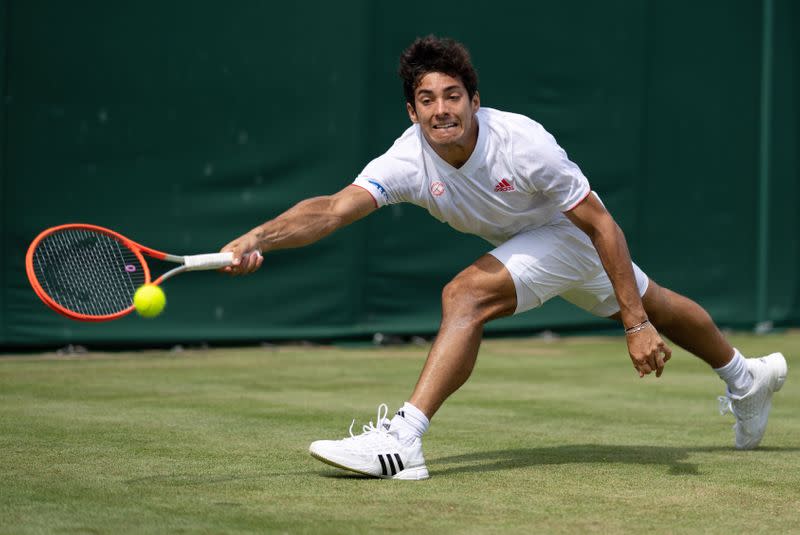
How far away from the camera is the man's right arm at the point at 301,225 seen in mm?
3787

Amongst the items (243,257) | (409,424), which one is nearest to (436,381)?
(409,424)

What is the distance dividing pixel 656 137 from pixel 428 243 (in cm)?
202

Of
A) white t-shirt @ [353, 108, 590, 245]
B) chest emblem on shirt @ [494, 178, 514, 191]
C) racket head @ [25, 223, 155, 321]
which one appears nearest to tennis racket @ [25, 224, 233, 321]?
racket head @ [25, 223, 155, 321]

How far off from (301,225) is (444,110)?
57 centimetres

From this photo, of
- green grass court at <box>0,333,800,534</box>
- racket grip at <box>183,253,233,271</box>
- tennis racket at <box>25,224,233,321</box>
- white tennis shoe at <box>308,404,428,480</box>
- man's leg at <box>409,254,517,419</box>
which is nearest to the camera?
green grass court at <box>0,333,800,534</box>

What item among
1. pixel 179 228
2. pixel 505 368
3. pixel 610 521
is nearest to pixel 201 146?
pixel 179 228

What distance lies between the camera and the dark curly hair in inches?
165

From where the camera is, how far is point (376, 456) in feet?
13.0

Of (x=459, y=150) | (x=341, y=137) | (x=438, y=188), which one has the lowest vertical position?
(x=341, y=137)

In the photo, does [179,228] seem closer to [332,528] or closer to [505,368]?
[505,368]

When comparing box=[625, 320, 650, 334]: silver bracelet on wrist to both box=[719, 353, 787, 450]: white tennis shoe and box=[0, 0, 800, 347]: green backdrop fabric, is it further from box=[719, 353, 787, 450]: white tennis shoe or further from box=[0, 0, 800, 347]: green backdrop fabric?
box=[0, 0, 800, 347]: green backdrop fabric

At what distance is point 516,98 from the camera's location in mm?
8812

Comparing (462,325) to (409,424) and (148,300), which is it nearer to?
(409,424)

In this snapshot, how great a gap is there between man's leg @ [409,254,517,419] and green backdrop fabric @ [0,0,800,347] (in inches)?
147
